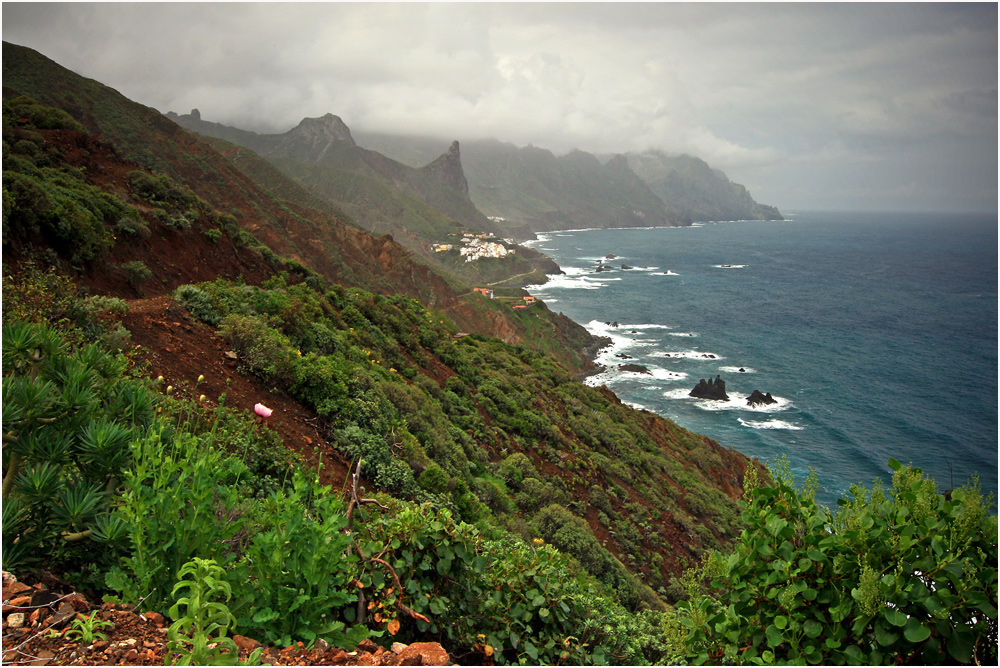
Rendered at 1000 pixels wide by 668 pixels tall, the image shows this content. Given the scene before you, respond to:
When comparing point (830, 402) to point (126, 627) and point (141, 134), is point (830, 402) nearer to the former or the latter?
point (126, 627)

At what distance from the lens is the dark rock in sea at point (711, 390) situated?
46750 mm

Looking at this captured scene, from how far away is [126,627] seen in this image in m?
2.61

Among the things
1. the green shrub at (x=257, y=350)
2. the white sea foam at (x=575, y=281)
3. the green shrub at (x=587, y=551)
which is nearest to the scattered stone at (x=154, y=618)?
the green shrub at (x=257, y=350)

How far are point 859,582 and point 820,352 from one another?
221 ft

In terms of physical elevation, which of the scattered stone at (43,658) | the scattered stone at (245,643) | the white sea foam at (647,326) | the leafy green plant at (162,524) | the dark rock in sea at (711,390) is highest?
the leafy green plant at (162,524)

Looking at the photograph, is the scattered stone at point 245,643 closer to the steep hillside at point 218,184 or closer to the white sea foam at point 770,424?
the steep hillside at point 218,184

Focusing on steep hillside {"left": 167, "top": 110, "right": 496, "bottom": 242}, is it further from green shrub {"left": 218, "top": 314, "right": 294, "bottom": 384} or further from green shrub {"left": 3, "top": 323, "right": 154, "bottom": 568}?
green shrub {"left": 3, "top": 323, "right": 154, "bottom": 568}

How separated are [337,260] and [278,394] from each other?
3448cm

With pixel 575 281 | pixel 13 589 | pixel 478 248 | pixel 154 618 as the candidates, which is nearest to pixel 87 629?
pixel 154 618

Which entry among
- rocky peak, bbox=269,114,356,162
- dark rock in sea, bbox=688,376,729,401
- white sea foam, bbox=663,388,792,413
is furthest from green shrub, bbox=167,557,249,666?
rocky peak, bbox=269,114,356,162

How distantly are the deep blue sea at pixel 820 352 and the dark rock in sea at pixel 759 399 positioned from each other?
84 centimetres

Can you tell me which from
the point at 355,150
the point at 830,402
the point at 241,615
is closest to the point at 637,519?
the point at 241,615

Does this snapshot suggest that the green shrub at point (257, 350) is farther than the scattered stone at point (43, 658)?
Yes

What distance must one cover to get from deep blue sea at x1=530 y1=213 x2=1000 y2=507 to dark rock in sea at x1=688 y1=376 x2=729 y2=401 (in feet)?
3.02
